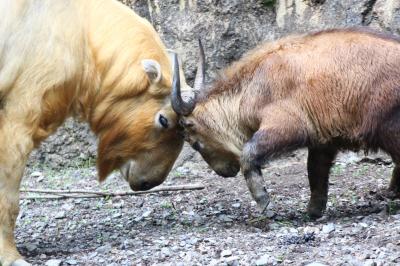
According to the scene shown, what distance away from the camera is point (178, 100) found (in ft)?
20.6

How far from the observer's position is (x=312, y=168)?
6742 mm

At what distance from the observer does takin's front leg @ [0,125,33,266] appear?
5801 millimetres

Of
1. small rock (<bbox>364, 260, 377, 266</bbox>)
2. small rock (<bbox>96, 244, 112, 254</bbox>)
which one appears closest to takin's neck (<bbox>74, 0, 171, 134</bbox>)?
small rock (<bbox>96, 244, 112, 254</bbox>)

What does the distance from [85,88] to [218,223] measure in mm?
1558

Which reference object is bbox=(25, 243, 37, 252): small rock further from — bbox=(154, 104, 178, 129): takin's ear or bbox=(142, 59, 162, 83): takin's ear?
bbox=(142, 59, 162, 83): takin's ear

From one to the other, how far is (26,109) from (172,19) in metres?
3.63

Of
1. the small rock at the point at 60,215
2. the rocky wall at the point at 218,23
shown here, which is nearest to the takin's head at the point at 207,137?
the small rock at the point at 60,215

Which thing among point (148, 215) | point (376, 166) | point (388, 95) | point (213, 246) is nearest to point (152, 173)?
point (148, 215)

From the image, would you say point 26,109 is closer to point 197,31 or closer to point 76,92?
point 76,92

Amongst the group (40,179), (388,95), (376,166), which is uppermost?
(388,95)

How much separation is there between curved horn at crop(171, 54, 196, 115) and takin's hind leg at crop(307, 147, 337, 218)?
1.08 m

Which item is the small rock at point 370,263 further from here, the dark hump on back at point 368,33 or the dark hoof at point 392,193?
the dark hump on back at point 368,33

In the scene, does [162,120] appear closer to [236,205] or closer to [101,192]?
[236,205]

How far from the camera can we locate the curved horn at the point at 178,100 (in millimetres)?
6117
